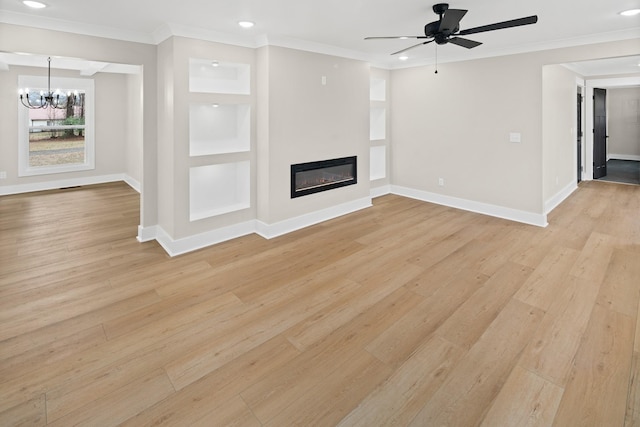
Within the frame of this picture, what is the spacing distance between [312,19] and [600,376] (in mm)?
3739

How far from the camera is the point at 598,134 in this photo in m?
8.21

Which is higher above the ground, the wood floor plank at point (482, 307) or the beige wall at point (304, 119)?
the beige wall at point (304, 119)

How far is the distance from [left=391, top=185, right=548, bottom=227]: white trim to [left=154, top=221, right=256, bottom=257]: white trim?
3253 millimetres

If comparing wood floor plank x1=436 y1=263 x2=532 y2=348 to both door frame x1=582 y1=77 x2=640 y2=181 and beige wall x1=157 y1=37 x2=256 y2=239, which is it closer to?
beige wall x1=157 y1=37 x2=256 y2=239

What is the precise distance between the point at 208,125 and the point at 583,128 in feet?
25.7

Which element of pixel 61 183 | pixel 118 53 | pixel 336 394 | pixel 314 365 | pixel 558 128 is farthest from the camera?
pixel 61 183

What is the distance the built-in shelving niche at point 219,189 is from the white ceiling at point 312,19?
1563mm

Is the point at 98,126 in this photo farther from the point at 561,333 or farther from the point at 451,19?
the point at 561,333

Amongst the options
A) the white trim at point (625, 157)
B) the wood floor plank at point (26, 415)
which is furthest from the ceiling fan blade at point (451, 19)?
the white trim at point (625, 157)

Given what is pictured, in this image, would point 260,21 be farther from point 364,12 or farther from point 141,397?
point 141,397

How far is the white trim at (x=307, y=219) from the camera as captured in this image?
4.68 meters

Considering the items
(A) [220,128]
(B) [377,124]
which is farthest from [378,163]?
(A) [220,128]

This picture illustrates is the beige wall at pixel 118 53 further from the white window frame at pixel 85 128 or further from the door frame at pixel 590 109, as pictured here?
the door frame at pixel 590 109

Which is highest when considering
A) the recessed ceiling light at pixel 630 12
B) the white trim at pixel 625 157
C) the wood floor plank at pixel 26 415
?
the recessed ceiling light at pixel 630 12
